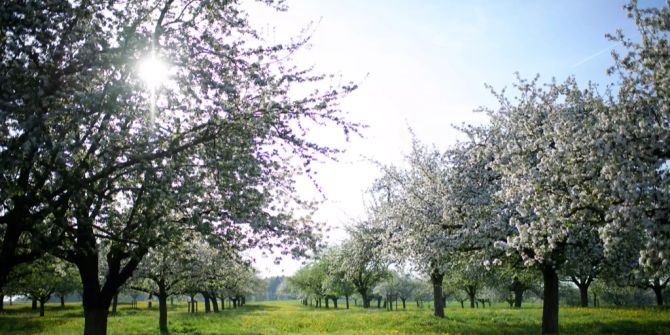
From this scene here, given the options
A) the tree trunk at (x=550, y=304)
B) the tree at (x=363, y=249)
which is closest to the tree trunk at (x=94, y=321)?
the tree at (x=363, y=249)

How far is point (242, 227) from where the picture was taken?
13.4 metres

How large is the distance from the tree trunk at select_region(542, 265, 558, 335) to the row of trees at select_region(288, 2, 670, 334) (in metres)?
0.04

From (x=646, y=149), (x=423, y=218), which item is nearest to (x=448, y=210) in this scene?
(x=423, y=218)

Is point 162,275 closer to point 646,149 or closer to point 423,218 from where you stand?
point 423,218

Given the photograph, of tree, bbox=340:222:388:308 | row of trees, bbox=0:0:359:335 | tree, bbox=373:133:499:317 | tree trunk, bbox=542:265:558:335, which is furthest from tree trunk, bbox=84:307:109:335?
tree trunk, bbox=542:265:558:335

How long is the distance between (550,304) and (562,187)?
9.77 metres

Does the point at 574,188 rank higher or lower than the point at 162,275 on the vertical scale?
higher

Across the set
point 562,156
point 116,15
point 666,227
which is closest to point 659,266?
point 666,227

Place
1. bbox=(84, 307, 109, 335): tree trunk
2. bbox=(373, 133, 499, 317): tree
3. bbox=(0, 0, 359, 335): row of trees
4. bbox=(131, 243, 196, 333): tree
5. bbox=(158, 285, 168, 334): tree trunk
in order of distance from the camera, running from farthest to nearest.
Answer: bbox=(158, 285, 168, 334): tree trunk → bbox=(131, 243, 196, 333): tree → bbox=(373, 133, 499, 317): tree → bbox=(84, 307, 109, 335): tree trunk → bbox=(0, 0, 359, 335): row of trees

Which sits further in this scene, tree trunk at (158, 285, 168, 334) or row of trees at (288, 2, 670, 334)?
tree trunk at (158, 285, 168, 334)

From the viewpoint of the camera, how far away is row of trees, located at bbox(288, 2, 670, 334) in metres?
9.47

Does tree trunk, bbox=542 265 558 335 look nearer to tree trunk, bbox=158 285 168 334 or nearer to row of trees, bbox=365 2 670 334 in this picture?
row of trees, bbox=365 2 670 334

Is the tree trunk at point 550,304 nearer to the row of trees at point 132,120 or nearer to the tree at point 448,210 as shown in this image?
the tree at point 448,210

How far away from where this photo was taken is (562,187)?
11672mm
